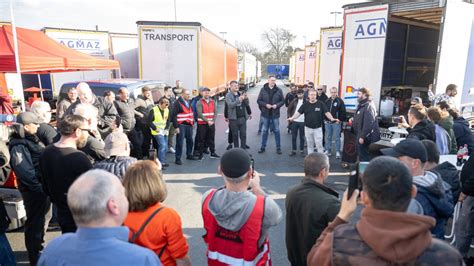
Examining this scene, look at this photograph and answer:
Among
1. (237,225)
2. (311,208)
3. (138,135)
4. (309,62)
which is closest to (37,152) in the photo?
(237,225)

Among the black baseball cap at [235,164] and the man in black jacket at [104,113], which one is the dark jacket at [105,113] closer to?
the man in black jacket at [104,113]

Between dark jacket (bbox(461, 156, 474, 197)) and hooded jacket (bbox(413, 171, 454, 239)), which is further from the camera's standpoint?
dark jacket (bbox(461, 156, 474, 197))

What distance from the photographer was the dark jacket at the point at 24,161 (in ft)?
11.4

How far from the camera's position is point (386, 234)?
1372 mm

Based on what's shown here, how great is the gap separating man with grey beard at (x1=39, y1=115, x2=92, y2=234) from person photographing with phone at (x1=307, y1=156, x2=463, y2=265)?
2240 millimetres

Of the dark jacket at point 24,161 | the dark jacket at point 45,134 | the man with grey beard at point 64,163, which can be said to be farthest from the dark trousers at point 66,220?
the dark jacket at point 45,134

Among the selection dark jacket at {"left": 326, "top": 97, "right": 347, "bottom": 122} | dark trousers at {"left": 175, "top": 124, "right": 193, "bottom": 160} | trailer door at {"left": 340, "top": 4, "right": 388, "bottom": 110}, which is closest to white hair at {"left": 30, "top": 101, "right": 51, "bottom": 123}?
dark trousers at {"left": 175, "top": 124, "right": 193, "bottom": 160}

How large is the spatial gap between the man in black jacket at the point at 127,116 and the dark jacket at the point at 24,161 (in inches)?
121

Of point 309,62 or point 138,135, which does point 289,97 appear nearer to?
point 138,135

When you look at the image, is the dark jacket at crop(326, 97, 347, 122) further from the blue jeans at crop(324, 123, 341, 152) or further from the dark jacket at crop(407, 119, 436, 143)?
the dark jacket at crop(407, 119, 436, 143)

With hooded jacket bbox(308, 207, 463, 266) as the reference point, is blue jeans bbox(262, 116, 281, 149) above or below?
below

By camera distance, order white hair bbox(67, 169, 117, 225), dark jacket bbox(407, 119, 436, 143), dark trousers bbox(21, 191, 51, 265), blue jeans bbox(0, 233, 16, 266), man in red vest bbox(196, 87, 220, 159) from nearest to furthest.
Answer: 1. white hair bbox(67, 169, 117, 225)
2. blue jeans bbox(0, 233, 16, 266)
3. dark trousers bbox(21, 191, 51, 265)
4. dark jacket bbox(407, 119, 436, 143)
5. man in red vest bbox(196, 87, 220, 159)

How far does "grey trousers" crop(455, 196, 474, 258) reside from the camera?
12.1 ft

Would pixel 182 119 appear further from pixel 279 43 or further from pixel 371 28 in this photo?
pixel 279 43
